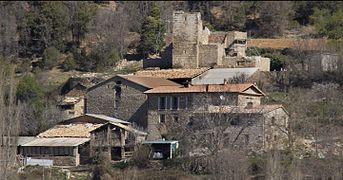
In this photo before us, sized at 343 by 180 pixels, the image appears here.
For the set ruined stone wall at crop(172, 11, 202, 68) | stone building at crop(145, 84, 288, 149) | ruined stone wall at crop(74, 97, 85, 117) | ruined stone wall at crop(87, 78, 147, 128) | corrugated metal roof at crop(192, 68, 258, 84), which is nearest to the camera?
stone building at crop(145, 84, 288, 149)

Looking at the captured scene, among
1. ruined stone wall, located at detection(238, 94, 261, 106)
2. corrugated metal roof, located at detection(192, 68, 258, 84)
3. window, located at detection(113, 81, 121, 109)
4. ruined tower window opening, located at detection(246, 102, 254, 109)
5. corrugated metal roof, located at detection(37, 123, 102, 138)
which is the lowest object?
corrugated metal roof, located at detection(37, 123, 102, 138)

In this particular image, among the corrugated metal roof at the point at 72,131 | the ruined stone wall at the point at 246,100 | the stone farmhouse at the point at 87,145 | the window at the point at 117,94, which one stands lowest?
the stone farmhouse at the point at 87,145

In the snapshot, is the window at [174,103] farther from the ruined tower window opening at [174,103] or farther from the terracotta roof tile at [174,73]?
the terracotta roof tile at [174,73]

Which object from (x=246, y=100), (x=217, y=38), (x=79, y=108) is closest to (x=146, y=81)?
(x=79, y=108)

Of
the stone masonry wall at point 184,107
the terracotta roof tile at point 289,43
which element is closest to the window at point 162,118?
the stone masonry wall at point 184,107

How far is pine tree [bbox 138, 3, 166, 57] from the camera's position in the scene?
54.9 m

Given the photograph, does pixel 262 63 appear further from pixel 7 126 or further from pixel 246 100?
pixel 7 126

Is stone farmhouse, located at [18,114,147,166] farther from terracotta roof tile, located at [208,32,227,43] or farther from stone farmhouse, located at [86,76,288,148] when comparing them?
terracotta roof tile, located at [208,32,227,43]

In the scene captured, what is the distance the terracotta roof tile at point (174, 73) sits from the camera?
160 feet

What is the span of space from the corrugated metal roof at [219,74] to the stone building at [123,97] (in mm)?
1220

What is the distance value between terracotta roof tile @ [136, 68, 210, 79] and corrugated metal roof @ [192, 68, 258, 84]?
0.36 m

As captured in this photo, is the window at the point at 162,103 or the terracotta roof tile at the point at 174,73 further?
the terracotta roof tile at the point at 174,73

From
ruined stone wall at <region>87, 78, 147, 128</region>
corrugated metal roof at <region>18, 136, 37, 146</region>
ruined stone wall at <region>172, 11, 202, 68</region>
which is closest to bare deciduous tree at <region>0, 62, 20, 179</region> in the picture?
corrugated metal roof at <region>18, 136, 37, 146</region>

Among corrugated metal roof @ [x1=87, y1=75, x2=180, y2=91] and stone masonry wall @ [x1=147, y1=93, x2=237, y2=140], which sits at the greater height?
corrugated metal roof @ [x1=87, y1=75, x2=180, y2=91]
